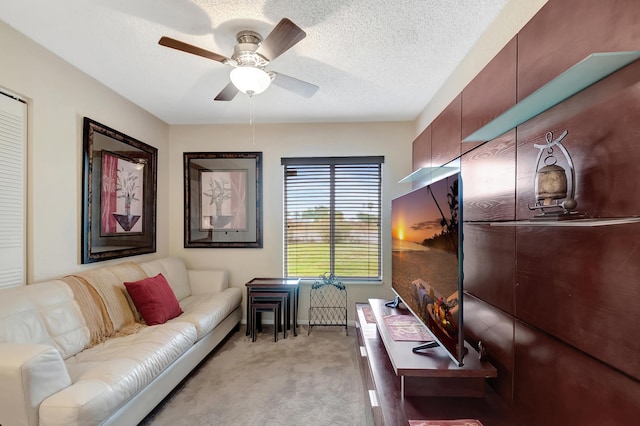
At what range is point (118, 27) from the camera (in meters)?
1.89

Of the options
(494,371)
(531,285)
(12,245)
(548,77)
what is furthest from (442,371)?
(12,245)

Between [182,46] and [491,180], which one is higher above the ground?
[182,46]

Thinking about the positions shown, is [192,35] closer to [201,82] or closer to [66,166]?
[201,82]

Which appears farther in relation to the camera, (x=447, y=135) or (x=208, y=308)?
(x=208, y=308)

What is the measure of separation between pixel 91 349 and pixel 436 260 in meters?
2.43

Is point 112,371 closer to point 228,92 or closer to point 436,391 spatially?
point 436,391

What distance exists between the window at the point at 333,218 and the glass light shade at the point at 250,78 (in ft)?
6.00

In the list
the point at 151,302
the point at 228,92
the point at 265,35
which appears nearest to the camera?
the point at 265,35

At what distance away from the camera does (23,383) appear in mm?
1279

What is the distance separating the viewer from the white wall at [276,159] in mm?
3732

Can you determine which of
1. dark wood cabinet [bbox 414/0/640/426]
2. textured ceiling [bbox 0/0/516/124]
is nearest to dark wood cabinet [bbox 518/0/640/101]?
dark wood cabinet [bbox 414/0/640/426]

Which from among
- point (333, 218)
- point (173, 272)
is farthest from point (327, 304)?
point (173, 272)

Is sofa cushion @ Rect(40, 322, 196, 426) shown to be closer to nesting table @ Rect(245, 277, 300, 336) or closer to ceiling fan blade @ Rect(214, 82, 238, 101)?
nesting table @ Rect(245, 277, 300, 336)

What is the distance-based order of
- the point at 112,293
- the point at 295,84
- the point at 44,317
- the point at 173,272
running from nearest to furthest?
the point at 44,317 < the point at 295,84 < the point at 112,293 < the point at 173,272
